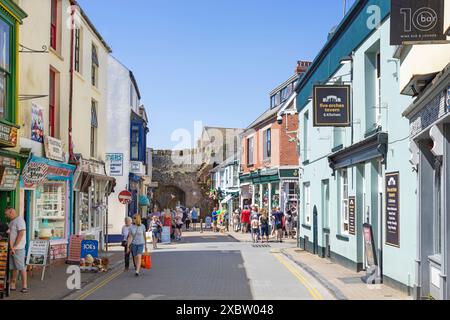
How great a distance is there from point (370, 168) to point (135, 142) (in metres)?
20.6

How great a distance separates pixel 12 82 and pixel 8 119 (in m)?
0.86

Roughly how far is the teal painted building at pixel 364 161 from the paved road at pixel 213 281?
1591 millimetres

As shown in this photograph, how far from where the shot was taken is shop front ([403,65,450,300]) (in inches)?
362

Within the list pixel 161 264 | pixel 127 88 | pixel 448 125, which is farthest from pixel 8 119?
pixel 127 88

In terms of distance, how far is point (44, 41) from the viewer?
1727 centimetres

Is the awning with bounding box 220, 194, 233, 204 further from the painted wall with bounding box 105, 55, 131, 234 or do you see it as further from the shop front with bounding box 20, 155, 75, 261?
the shop front with bounding box 20, 155, 75, 261

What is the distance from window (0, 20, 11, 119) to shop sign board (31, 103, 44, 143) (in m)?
2.62

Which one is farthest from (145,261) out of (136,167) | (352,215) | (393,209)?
(136,167)

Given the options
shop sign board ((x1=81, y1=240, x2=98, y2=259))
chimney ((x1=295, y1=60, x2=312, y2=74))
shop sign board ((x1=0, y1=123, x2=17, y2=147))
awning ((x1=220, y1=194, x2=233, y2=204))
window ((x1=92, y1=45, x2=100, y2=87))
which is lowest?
shop sign board ((x1=81, y1=240, x2=98, y2=259))

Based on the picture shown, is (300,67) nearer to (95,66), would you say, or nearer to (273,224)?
→ (273,224)

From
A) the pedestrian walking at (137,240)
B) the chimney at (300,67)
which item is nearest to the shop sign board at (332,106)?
the pedestrian walking at (137,240)

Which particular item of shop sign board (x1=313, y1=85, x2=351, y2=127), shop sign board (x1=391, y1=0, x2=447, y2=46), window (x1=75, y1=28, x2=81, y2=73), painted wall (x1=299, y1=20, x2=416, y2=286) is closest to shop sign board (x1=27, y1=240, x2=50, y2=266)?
shop sign board (x1=313, y1=85, x2=351, y2=127)

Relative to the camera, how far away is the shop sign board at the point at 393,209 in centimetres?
1261

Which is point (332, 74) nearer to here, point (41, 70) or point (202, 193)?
point (41, 70)
